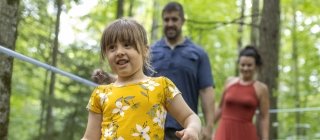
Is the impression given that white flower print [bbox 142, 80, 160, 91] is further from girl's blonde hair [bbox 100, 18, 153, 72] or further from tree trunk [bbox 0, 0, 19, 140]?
tree trunk [bbox 0, 0, 19, 140]

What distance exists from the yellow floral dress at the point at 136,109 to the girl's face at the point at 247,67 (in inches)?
129

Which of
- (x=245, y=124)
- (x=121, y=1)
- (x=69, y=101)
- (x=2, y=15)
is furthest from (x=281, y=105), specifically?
(x=2, y=15)

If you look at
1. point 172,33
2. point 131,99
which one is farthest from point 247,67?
point 131,99

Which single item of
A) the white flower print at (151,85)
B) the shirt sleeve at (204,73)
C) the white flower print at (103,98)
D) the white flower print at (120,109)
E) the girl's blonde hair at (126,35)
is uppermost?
the girl's blonde hair at (126,35)

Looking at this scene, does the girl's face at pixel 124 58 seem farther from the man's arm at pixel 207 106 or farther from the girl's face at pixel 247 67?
the girl's face at pixel 247 67

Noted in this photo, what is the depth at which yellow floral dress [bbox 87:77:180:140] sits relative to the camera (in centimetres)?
252

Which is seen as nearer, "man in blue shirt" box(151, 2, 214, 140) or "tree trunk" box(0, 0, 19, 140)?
"tree trunk" box(0, 0, 19, 140)

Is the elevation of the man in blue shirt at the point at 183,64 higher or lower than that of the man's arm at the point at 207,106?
higher

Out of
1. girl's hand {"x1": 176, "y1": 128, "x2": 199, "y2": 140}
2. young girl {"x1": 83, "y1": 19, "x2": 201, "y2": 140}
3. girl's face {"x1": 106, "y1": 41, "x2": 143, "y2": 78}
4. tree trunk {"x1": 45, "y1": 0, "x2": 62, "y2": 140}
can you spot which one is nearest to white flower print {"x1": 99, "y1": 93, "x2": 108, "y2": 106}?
young girl {"x1": 83, "y1": 19, "x2": 201, "y2": 140}

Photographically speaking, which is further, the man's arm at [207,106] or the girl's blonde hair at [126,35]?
the man's arm at [207,106]

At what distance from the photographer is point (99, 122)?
106 inches

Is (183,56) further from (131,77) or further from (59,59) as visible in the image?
(59,59)

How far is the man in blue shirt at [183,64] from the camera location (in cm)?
460

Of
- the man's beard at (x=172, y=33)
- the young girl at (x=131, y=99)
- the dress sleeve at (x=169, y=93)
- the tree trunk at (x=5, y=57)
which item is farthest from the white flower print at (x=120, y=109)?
the man's beard at (x=172, y=33)
